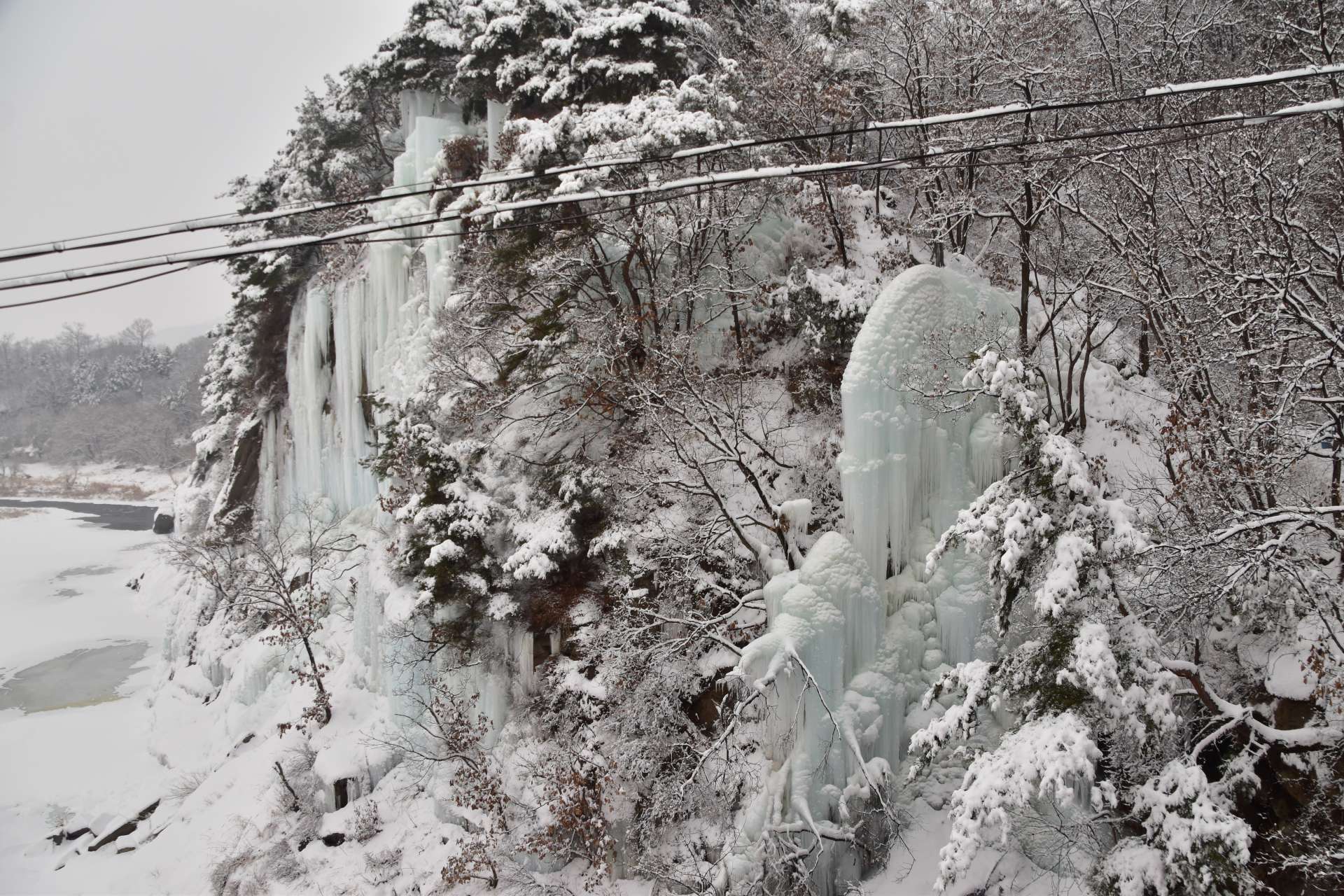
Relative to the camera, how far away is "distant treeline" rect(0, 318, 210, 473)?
5081 centimetres

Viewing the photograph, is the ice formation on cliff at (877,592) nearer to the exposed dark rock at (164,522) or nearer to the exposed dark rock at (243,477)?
the exposed dark rock at (243,477)

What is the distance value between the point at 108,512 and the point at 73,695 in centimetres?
2519

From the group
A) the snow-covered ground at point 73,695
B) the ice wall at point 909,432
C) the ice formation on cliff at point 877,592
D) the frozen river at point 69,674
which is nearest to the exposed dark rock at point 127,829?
the snow-covered ground at point 73,695

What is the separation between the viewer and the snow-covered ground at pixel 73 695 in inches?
606

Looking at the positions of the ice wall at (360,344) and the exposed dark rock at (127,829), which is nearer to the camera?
the exposed dark rock at (127,829)

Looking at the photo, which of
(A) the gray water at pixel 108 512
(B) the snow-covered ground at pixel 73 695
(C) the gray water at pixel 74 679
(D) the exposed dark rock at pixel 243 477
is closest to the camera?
(B) the snow-covered ground at pixel 73 695

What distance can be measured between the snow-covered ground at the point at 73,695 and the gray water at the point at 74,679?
5 centimetres

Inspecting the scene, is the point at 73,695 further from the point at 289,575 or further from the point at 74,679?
the point at 289,575

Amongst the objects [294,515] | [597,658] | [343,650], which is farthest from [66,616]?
[597,658]

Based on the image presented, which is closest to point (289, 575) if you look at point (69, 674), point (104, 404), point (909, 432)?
point (69, 674)

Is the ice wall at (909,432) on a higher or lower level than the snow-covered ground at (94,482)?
higher

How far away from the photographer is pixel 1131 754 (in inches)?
254

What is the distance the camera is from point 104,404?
54.2 metres

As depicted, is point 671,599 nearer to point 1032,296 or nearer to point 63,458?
point 1032,296
